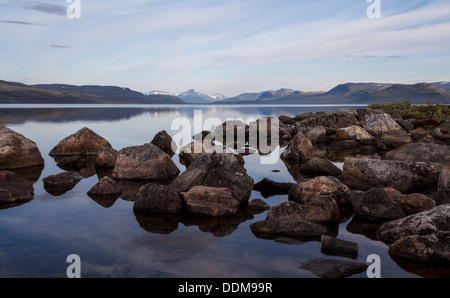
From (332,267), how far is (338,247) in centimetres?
82

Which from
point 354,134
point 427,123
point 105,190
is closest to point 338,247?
point 105,190

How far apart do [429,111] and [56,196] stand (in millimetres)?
29094

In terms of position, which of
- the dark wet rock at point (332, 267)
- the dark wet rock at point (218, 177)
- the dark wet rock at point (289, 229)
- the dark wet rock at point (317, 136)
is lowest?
the dark wet rock at point (332, 267)

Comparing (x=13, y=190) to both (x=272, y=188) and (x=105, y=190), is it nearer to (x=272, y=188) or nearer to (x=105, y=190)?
(x=105, y=190)

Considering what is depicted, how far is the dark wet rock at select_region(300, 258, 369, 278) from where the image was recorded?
520 centimetres

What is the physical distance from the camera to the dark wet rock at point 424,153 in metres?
12.5

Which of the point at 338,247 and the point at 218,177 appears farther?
the point at 218,177

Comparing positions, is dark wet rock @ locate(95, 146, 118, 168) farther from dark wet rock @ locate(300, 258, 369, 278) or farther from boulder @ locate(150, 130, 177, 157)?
dark wet rock @ locate(300, 258, 369, 278)

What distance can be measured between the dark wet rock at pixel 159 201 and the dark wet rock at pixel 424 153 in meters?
8.28

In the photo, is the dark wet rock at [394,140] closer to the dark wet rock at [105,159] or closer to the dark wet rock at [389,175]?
the dark wet rock at [389,175]

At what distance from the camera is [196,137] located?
84.3 feet

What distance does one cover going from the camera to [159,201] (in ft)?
26.8

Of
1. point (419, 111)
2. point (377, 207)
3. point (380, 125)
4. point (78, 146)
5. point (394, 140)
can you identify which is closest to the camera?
point (377, 207)

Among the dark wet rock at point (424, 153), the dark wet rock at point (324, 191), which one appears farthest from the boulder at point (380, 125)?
the dark wet rock at point (324, 191)
